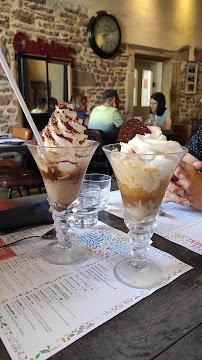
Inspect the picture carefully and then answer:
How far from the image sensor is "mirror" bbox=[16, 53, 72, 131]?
4.67m

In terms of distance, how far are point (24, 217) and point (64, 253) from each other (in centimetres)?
30

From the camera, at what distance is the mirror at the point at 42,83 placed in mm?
4672

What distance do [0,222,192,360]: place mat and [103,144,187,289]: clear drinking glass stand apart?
1.5 inches

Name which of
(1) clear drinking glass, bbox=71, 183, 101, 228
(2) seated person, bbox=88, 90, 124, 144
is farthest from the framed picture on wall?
(1) clear drinking glass, bbox=71, 183, 101, 228

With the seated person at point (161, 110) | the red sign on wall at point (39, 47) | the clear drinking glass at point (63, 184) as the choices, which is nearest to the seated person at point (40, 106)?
the red sign on wall at point (39, 47)

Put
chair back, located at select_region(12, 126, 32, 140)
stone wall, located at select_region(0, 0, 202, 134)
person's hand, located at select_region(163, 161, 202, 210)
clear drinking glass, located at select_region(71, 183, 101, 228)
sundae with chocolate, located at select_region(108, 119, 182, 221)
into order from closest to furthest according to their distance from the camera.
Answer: sundae with chocolate, located at select_region(108, 119, 182, 221) → clear drinking glass, located at select_region(71, 183, 101, 228) → person's hand, located at select_region(163, 161, 202, 210) → chair back, located at select_region(12, 126, 32, 140) → stone wall, located at select_region(0, 0, 202, 134)

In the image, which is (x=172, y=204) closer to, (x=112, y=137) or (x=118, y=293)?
(x=118, y=293)

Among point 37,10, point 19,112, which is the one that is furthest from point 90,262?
point 37,10

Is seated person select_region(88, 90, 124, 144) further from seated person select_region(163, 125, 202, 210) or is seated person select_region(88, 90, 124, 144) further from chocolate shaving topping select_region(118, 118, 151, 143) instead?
chocolate shaving topping select_region(118, 118, 151, 143)

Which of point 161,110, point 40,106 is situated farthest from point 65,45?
point 161,110

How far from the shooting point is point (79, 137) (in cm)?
97

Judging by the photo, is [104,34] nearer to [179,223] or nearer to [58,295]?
[179,223]

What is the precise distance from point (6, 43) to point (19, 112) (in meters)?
1.05

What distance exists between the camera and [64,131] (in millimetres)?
952
